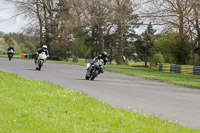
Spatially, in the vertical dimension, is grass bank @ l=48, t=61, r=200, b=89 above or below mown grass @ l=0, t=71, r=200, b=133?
below

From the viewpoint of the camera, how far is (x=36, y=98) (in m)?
9.30

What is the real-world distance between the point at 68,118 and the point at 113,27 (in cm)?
5263

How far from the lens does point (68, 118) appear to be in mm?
6832

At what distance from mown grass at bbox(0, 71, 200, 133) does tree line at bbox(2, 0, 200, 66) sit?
26.5 m

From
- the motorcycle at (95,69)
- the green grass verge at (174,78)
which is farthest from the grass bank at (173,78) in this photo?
the motorcycle at (95,69)

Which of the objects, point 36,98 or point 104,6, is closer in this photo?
point 36,98

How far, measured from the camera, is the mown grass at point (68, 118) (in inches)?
237

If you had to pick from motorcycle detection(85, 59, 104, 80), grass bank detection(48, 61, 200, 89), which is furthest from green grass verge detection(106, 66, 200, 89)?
motorcycle detection(85, 59, 104, 80)

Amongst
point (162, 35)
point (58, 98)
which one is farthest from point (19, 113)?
point (162, 35)

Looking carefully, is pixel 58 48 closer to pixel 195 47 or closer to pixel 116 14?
pixel 116 14

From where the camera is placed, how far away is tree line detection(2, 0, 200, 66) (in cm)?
3741

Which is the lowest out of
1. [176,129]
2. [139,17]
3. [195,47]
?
[176,129]

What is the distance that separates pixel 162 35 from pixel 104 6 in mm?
10585

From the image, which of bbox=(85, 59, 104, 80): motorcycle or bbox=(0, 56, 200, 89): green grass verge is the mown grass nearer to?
bbox=(85, 59, 104, 80): motorcycle
